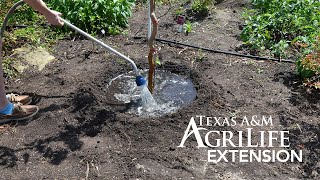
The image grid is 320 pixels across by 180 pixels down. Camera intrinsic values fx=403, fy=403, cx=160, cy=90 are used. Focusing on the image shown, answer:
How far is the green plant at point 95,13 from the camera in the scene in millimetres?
5504

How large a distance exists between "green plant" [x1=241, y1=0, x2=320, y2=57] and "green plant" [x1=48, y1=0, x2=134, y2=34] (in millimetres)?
1738

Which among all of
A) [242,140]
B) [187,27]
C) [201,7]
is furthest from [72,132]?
[201,7]

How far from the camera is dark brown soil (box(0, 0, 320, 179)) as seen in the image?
11.5 ft

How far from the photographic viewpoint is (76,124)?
3994 millimetres

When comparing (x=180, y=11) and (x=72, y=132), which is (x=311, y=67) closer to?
(x=180, y=11)

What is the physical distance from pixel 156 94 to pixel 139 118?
1.54 feet

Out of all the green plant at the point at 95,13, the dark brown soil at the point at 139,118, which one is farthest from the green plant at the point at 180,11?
the green plant at the point at 95,13

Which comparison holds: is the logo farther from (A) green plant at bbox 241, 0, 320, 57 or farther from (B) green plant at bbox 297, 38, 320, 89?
(A) green plant at bbox 241, 0, 320, 57

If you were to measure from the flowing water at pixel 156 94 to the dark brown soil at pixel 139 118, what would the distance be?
4.1 inches

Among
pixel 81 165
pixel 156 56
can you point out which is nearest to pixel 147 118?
pixel 81 165

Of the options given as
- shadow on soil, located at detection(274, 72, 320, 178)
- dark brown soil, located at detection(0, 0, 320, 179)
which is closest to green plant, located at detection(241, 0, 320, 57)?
dark brown soil, located at detection(0, 0, 320, 179)

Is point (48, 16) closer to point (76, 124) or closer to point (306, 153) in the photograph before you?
point (76, 124)

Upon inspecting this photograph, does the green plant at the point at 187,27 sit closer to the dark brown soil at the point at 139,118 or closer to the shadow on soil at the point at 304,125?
the dark brown soil at the point at 139,118

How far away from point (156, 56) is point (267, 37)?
4.87 ft
